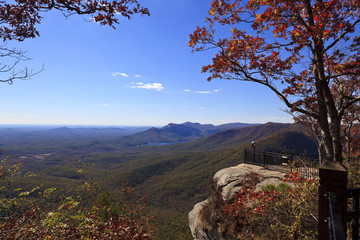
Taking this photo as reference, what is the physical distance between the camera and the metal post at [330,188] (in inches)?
83.7

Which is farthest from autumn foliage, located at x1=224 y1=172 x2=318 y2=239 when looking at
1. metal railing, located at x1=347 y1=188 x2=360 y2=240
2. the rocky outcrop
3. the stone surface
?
the stone surface

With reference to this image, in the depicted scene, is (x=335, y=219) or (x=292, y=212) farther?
(x=292, y=212)

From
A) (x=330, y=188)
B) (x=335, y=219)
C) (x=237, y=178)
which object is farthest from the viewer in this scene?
(x=237, y=178)

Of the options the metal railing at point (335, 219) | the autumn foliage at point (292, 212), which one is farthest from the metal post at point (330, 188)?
the autumn foliage at point (292, 212)

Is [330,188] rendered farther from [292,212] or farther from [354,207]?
[292,212]

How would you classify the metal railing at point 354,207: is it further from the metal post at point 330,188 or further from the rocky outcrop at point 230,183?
the rocky outcrop at point 230,183

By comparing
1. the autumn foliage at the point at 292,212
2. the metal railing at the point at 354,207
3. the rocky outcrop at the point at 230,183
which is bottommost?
the rocky outcrop at the point at 230,183

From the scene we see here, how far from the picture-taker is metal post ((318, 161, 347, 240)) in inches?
83.7

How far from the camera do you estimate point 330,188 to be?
2234mm

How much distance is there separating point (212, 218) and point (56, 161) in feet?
672

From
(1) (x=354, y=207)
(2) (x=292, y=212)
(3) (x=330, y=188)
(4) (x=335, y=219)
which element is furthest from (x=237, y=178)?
(4) (x=335, y=219)

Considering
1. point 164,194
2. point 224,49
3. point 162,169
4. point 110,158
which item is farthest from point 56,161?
point 224,49

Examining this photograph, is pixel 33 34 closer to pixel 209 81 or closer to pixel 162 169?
pixel 209 81

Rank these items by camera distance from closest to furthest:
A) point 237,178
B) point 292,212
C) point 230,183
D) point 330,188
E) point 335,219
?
point 335,219 < point 330,188 < point 292,212 < point 230,183 < point 237,178
